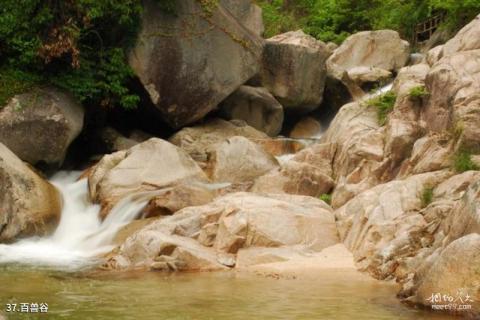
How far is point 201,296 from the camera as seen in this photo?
9039mm

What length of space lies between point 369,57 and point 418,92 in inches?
438

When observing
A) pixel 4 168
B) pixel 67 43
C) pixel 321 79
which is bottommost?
pixel 321 79

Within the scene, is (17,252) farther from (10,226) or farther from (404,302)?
(404,302)

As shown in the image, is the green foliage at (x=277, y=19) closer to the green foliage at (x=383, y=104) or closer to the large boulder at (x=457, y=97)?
the green foliage at (x=383, y=104)

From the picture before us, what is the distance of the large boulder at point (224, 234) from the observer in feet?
37.4

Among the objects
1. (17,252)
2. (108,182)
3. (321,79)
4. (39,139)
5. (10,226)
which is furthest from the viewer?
(321,79)

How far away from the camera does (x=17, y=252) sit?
13312 millimetres

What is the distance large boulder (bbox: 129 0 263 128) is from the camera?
63.9 feet

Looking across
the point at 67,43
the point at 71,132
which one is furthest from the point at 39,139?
the point at 67,43

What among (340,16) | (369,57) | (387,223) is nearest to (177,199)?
(387,223)

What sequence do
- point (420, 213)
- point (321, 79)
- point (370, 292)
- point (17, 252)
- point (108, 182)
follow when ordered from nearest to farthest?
point (370, 292) < point (420, 213) < point (17, 252) < point (108, 182) < point (321, 79)

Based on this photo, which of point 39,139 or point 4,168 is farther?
point 39,139

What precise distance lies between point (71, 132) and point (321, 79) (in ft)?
Answer: 28.8

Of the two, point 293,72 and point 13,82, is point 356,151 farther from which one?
point 13,82
